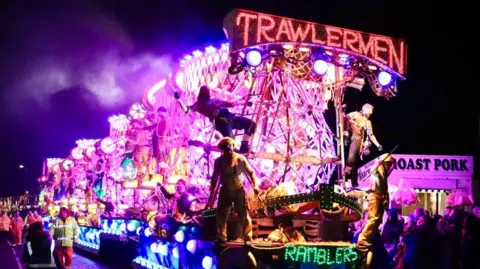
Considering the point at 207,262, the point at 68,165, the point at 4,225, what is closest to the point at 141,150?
the point at 207,262

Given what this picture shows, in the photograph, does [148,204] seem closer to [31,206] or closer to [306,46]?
[306,46]

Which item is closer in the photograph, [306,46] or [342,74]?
[306,46]

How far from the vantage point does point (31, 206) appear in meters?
56.3

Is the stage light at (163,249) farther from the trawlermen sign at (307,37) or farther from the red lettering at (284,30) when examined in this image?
the red lettering at (284,30)

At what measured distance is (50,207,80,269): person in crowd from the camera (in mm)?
Result: 16656

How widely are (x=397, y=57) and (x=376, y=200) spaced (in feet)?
11.9

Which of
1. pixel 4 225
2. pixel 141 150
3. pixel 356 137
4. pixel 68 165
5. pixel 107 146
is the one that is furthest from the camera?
pixel 68 165

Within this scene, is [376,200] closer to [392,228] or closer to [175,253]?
[392,228]

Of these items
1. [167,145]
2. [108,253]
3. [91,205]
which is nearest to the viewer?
[167,145]

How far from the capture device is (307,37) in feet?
39.8

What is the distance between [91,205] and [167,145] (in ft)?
46.3

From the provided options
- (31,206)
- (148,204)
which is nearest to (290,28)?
(148,204)

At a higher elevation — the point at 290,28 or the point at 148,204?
the point at 290,28

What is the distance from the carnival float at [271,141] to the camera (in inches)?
423
